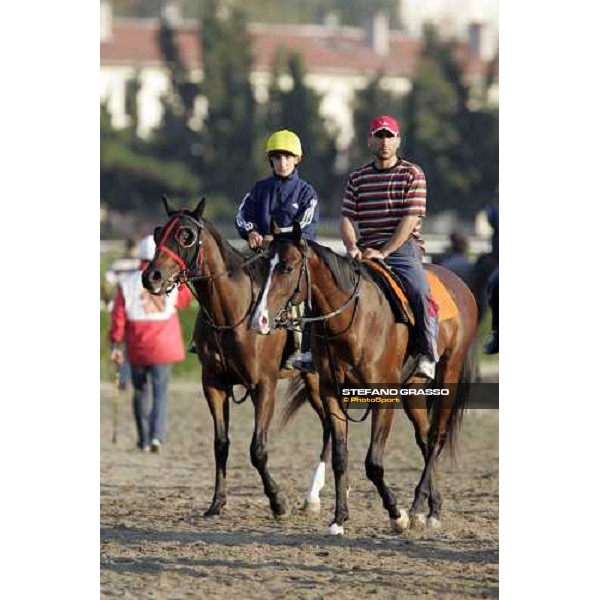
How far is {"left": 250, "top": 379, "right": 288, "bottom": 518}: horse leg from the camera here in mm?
10344

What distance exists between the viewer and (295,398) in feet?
37.7

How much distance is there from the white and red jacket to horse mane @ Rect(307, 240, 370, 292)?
15.8 ft

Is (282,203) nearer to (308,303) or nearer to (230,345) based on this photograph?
(230,345)

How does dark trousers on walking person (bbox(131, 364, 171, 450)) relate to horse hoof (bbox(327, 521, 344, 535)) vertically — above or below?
above

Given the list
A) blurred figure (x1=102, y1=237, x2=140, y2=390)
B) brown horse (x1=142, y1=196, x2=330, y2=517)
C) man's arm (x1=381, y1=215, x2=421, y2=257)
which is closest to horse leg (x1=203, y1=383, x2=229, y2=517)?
brown horse (x1=142, y1=196, x2=330, y2=517)

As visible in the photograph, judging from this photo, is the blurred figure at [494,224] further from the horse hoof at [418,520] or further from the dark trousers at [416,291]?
the horse hoof at [418,520]

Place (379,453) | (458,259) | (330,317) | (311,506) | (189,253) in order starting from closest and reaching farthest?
(330,317) < (379,453) < (189,253) < (311,506) < (458,259)

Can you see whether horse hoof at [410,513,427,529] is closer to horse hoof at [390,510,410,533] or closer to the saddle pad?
horse hoof at [390,510,410,533]

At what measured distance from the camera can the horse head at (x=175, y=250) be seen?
31.2 ft

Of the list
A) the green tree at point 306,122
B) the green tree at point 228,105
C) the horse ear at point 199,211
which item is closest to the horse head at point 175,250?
the horse ear at point 199,211

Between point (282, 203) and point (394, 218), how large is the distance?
929 millimetres

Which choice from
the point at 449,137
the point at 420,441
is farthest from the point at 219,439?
the point at 449,137

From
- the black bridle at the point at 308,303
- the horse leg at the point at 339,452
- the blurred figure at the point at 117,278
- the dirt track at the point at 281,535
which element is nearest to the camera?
the dirt track at the point at 281,535

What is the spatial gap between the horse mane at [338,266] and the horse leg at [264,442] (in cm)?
133
